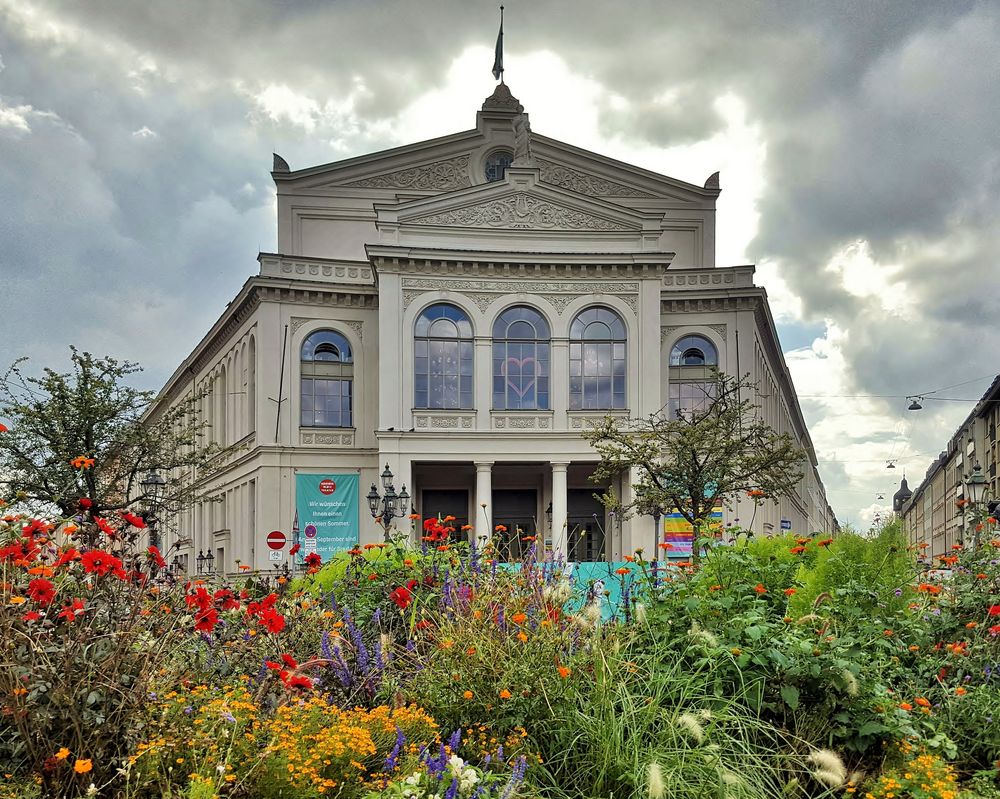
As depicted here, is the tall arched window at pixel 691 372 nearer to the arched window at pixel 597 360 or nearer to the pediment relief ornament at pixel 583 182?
the arched window at pixel 597 360

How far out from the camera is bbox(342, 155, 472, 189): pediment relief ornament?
4638 cm

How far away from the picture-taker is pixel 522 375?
37.8 meters

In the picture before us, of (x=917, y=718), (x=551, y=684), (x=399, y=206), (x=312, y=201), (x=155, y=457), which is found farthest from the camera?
(x=312, y=201)

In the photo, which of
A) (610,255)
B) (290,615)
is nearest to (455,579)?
(290,615)

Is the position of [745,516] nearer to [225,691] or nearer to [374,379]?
[374,379]

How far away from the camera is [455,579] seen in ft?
28.1

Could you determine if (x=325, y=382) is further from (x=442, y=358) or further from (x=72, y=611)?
(x=72, y=611)

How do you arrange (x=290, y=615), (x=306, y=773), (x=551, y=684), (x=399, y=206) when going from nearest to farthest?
(x=306, y=773) → (x=551, y=684) → (x=290, y=615) → (x=399, y=206)

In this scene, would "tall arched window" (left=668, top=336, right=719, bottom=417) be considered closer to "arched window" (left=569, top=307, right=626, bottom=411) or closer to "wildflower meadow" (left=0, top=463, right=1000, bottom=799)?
"arched window" (left=569, top=307, right=626, bottom=411)

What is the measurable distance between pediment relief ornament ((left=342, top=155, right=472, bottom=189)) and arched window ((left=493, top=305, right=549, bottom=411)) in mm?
11067

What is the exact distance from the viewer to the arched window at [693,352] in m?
41.9

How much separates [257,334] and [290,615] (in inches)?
1303

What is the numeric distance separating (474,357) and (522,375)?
1.97 meters

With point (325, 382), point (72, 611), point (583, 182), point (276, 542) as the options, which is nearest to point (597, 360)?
point (325, 382)
